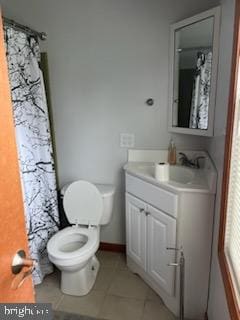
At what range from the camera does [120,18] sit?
2199mm

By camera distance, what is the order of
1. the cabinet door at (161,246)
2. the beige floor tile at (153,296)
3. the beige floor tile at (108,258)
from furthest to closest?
the beige floor tile at (108,258)
the beige floor tile at (153,296)
the cabinet door at (161,246)

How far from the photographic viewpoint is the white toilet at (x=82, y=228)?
2.08 meters

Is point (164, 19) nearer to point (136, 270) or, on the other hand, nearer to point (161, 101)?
point (161, 101)

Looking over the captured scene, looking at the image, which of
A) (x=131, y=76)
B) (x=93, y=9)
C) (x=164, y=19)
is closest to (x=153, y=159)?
(x=131, y=76)

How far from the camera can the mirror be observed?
1860 mm

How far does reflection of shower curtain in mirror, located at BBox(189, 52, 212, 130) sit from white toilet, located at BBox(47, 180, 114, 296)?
3.10 feet

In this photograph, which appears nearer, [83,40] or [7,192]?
[7,192]

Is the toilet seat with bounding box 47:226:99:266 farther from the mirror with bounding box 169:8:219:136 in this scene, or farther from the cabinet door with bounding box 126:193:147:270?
the mirror with bounding box 169:8:219:136

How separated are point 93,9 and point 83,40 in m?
0.26

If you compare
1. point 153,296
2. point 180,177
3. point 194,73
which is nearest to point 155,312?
point 153,296

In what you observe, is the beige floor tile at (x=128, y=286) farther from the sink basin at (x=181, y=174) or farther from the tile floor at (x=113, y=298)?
the sink basin at (x=181, y=174)

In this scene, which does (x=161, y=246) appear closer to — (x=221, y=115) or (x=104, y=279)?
(x=104, y=279)

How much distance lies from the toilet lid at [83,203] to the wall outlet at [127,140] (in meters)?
0.48

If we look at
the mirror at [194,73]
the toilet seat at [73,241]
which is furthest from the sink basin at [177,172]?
the toilet seat at [73,241]
